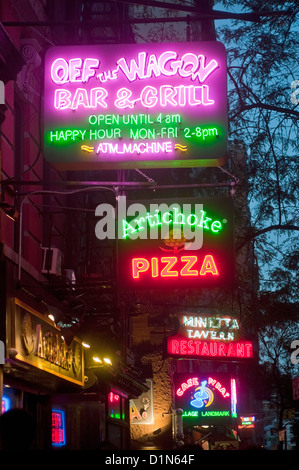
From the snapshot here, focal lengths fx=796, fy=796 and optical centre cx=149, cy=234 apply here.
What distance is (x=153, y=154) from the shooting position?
1162cm

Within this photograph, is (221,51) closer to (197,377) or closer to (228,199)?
(228,199)

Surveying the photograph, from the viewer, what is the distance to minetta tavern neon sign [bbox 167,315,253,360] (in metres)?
27.0

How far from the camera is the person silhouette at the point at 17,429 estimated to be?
208 inches

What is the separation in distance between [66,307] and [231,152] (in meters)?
4.84

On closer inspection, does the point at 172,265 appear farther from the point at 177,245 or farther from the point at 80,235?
the point at 80,235

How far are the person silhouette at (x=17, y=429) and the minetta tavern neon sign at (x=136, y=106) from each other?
21.8 ft

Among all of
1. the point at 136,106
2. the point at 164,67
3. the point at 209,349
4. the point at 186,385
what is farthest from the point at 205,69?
the point at 186,385

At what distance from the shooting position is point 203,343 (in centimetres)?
2831

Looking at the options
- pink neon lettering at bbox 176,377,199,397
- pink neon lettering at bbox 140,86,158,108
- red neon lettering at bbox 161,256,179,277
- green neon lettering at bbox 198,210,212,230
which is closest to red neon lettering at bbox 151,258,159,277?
red neon lettering at bbox 161,256,179,277

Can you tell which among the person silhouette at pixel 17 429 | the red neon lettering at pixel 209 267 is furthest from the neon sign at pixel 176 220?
the person silhouette at pixel 17 429

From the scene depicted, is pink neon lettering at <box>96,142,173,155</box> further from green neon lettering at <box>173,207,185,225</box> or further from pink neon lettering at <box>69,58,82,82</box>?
green neon lettering at <box>173,207,185,225</box>

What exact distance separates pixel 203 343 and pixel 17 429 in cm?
2329

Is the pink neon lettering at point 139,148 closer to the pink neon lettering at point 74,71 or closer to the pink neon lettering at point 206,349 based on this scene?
the pink neon lettering at point 74,71
